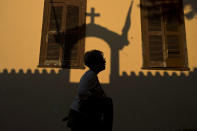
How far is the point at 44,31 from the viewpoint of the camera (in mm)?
4973

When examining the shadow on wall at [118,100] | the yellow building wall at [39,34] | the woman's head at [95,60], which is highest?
the yellow building wall at [39,34]

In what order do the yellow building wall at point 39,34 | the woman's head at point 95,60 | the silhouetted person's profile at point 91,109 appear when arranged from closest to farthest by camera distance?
1. the silhouetted person's profile at point 91,109
2. the woman's head at point 95,60
3. the yellow building wall at point 39,34

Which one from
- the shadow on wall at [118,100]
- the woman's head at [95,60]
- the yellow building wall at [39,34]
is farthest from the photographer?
the yellow building wall at [39,34]

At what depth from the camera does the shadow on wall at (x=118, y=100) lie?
175 inches

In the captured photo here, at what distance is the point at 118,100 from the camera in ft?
14.9

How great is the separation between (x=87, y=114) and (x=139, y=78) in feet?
11.2

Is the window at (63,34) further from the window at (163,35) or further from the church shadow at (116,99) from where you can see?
the window at (163,35)

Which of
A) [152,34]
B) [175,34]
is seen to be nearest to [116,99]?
[152,34]

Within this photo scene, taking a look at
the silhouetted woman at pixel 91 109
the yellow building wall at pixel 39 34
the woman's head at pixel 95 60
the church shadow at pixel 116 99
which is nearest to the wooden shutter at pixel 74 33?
the yellow building wall at pixel 39 34

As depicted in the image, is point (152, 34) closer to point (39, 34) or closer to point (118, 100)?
point (118, 100)

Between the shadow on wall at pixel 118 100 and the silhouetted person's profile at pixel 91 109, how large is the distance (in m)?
3.05

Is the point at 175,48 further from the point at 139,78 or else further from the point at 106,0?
the point at 106,0

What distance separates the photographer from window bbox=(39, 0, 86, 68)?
482 cm

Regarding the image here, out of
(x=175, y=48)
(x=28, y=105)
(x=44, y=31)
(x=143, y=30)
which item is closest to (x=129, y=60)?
(x=143, y=30)
